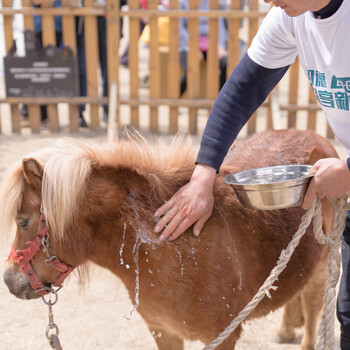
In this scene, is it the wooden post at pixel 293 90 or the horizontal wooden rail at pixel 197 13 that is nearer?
the horizontal wooden rail at pixel 197 13

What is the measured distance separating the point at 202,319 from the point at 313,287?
110cm

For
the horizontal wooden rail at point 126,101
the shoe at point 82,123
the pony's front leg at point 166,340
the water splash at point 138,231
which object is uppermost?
the water splash at point 138,231

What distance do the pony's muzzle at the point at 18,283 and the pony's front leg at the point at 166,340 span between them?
62cm

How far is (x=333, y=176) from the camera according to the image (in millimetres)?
1935

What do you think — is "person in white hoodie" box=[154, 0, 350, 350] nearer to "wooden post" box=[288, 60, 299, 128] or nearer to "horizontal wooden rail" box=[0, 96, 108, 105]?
"wooden post" box=[288, 60, 299, 128]

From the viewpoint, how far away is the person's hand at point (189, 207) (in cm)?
229

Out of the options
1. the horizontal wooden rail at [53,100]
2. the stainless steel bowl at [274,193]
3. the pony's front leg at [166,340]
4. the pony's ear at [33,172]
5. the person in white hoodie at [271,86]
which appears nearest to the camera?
the person in white hoodie at [271,86]

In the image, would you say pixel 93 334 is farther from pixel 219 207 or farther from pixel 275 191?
pixel 275 191

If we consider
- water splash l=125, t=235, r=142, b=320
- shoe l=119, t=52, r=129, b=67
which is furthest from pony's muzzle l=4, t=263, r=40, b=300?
shoe l=119, t=52, r=129, b=67

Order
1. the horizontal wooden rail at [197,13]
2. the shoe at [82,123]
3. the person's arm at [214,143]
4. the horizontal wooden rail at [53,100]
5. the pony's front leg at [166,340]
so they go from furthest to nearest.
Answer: the shoe at [82,123], the horizontal wooden rail at [53,100], the horizontal wooden rail at [197,13], the pony's front leg at [166,340], the person's arm at [214,143]

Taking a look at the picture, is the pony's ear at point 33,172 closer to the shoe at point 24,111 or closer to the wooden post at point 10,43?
the wooden post at point 10,43

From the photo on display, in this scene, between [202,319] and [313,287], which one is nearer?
[202,319]

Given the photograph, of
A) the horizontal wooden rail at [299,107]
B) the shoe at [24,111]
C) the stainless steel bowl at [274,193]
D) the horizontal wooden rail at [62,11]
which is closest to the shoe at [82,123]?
the shoe at [24,111]

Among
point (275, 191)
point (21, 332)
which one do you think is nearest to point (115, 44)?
point (21, 332)
